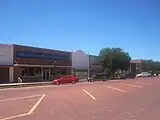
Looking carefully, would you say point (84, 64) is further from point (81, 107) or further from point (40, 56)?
point (81, 107)

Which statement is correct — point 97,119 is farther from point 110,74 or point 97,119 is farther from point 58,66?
point 110,74

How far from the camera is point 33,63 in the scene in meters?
66.9

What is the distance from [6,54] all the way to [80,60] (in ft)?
94.1

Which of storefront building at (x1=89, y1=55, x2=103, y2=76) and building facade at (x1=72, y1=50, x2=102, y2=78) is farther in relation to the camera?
storefront building at (x1=89, y1=55, x2=103, y2=76)

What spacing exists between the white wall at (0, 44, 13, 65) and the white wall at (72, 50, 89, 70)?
24.3 m

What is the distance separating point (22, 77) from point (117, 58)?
37.5m

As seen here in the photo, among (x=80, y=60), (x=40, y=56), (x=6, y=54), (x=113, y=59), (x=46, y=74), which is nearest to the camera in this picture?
(x=6, y=54)

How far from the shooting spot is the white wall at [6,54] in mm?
59562

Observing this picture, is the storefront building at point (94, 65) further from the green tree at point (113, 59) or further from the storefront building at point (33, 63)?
the storefront building at point (33, 63)

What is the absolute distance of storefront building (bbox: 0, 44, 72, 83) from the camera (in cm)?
6069

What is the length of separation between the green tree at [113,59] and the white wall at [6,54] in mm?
37678

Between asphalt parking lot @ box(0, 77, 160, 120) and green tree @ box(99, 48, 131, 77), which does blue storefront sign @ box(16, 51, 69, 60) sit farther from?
asphalt parking lot @ box(0, 77, 160, 120)

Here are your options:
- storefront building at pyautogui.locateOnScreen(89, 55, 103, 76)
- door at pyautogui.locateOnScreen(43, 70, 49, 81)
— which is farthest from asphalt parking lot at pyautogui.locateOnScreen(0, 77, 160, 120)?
storefront building at pyautogui.locateOnScreen(89, 55, 103, 76)

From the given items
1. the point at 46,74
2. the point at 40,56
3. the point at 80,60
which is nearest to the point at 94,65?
the point at 80,60
